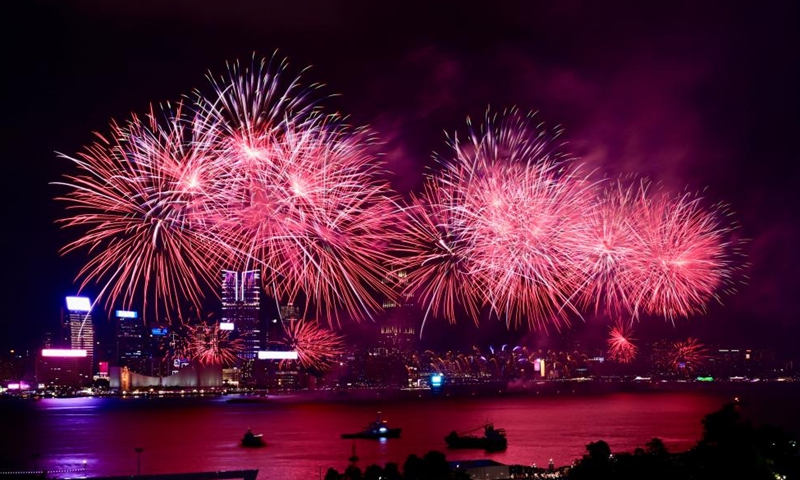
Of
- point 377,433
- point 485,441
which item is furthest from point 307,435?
point 485,441

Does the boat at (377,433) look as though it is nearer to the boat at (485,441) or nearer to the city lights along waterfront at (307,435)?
the city lights along waterfront at (307,435)

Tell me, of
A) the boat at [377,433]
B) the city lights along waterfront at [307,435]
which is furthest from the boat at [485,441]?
the boat at [377,433]

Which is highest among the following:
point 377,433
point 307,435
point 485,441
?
point 485,441

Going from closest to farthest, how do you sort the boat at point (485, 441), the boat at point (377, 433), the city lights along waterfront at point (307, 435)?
the city lights along waterfront at point (307, 435) < the boat at point (485, 441) < the boat at point (377, 433)

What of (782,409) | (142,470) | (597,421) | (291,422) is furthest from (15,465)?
(782,409)

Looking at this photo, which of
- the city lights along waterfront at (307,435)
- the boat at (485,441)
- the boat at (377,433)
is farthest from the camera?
the boat at (377,433)

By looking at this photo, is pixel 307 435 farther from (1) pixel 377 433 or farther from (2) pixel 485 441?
(2) pixel 485 441

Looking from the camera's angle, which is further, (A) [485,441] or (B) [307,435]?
(B) [307,435]

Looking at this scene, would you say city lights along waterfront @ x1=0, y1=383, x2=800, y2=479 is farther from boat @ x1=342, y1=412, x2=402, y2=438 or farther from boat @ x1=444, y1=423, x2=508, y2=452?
boat @ x1=342, y1=412, x2=402, y2=438

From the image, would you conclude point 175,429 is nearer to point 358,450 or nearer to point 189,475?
point 358,450

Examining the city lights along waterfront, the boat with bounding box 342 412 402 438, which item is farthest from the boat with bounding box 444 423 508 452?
the boat with bounding box 342 412 402 438
